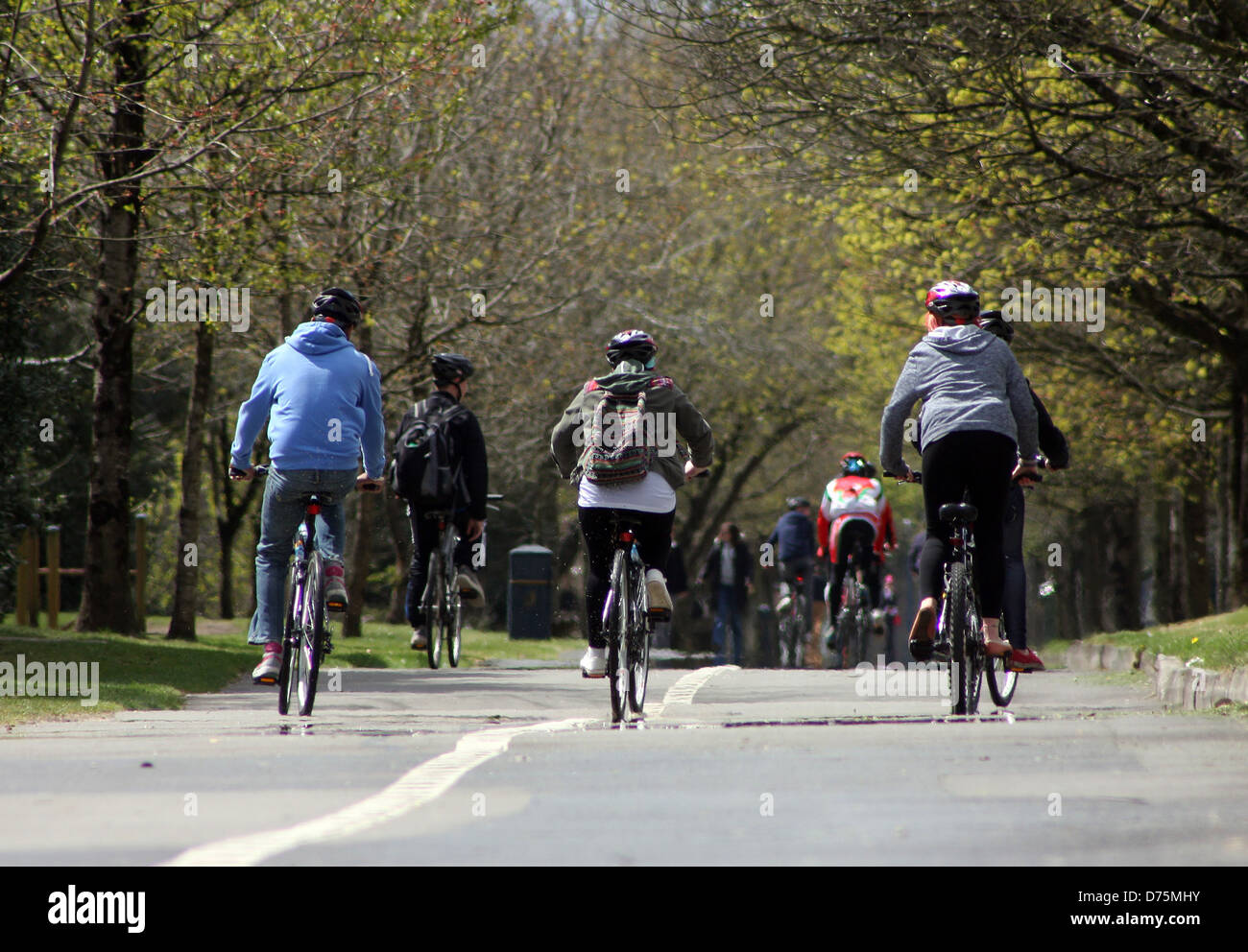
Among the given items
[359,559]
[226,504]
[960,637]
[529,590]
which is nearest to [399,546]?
[529,590]

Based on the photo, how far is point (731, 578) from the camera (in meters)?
22.3

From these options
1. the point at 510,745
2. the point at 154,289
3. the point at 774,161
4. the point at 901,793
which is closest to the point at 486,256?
the point at 774,161

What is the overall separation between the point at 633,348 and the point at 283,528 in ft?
6.16

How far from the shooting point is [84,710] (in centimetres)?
936

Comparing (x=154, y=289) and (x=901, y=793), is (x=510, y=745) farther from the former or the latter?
(x=154, y=289)

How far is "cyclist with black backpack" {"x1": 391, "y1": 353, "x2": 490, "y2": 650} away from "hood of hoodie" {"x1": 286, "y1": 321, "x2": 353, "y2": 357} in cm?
322

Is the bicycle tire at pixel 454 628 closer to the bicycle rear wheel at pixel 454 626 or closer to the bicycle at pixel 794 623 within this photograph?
the bicycle rear wheel at pixel 454 626

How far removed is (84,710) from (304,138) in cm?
678

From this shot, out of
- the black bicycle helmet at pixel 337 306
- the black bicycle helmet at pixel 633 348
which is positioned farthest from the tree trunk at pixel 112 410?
the black bicycle helmet at pixel 633 348

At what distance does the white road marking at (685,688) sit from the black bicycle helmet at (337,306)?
2466 mm

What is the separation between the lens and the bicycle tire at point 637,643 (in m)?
8.63

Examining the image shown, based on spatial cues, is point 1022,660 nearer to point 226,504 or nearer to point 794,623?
point 794,623

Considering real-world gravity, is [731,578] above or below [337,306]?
below
